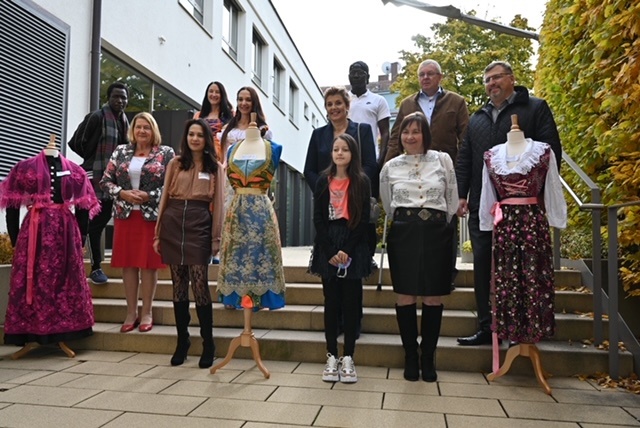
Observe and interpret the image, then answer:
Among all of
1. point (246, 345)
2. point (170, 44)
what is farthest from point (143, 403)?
point (170, 44)

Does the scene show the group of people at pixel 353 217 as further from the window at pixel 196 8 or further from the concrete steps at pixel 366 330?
the window at pixel 196 8

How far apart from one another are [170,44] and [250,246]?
19.4 ft

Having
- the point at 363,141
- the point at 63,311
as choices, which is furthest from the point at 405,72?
the point at 63,311

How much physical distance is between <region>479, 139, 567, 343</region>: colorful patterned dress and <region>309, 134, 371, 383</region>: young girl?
91 cm

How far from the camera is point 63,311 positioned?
402cm

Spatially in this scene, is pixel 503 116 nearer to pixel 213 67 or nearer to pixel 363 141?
pixel 363 141

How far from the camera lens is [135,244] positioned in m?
4.25

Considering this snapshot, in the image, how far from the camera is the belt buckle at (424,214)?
3.49 meters

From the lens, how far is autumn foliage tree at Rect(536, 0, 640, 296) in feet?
12.8

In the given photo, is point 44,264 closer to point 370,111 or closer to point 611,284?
point 370,111

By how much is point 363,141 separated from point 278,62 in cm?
1252

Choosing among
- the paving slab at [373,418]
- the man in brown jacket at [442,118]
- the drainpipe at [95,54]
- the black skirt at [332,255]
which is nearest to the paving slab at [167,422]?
the paving slab at [373,418]

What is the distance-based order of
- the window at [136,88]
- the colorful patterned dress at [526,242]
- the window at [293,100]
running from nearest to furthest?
the colorful patterned dress at [526,242], the window at [136,88], the window at [293,100]

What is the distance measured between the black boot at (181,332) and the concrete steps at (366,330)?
0.76 feet
